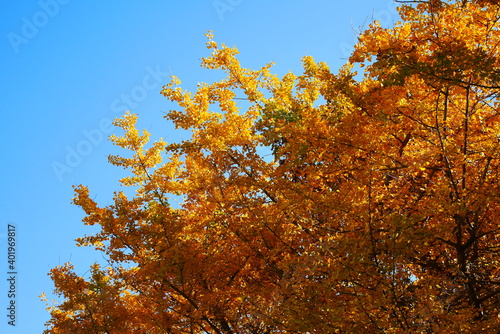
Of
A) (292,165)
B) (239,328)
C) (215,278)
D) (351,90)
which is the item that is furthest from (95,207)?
(351,90)

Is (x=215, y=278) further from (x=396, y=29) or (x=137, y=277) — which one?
(x=396, y=29)

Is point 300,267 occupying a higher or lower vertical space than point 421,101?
lower

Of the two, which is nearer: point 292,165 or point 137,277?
point 292,165

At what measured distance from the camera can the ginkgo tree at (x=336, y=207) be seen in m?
5.48

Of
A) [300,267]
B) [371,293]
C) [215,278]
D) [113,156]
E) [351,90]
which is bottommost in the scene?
[371,293]

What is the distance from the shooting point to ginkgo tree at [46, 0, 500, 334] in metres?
5.48

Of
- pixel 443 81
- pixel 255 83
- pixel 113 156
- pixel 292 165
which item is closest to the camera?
pixel 443 81

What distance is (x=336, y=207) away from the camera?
5.90 metres

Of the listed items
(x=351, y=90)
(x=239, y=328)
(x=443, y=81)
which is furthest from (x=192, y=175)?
(x=443, y=81)

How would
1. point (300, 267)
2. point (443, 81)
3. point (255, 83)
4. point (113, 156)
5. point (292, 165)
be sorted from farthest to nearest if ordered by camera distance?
point (113, 156), point (255, 83), point (292, 165), point (300, 267), point (443, 81)

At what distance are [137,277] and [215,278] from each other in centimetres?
177

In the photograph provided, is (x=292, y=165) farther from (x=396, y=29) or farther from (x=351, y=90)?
(x=396, y=29)

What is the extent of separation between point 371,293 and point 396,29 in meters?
3.70

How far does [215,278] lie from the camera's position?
9031 millimetres
